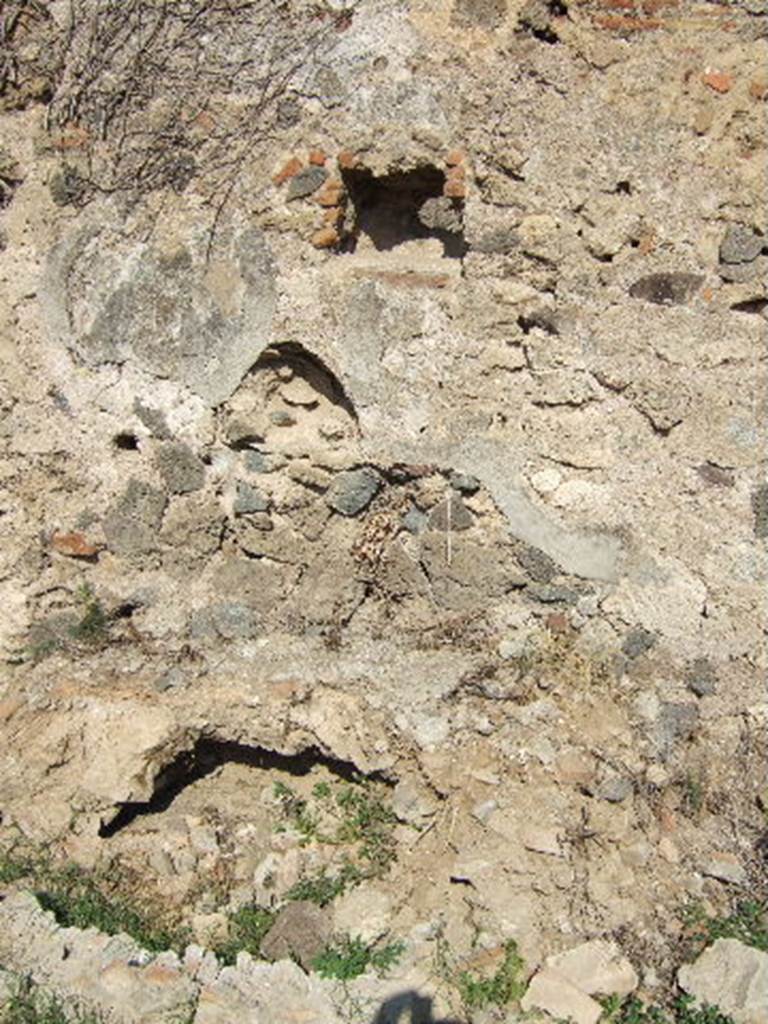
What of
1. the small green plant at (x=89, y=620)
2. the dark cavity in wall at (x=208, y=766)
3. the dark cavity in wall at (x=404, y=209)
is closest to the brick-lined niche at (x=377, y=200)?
the dark cavity in wall at (x=404, y=209)

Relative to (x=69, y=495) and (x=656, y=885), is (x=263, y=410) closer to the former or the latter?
(x=69, y=495)

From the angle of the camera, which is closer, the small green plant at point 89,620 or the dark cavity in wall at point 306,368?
the dark cavity in wall at point 306,368

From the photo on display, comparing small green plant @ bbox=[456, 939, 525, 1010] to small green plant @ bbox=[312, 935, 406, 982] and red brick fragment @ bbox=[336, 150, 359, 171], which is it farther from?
red brick fragment @ bbox=[336, 150, 359, 171]

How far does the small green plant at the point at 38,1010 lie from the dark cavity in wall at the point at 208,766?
0.67 metres

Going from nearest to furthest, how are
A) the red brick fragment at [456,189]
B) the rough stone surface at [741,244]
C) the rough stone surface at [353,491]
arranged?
the rough stone surface at [741,244] → the red brick fragment at [456,189] → the rough stone surface at [353,491]

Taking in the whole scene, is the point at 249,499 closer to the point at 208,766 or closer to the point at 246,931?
the point at 208,766

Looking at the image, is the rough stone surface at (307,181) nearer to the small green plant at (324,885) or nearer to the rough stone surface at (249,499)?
the rough stone surface at (249,499)

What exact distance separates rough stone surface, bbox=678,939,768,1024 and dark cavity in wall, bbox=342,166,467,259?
215 centimetres

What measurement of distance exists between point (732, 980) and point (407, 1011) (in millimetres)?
859

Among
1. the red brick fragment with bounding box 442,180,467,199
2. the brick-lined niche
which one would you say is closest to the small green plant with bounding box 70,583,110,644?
the brick-lined niche

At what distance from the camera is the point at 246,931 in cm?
313

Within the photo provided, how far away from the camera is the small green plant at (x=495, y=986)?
9.29 ft

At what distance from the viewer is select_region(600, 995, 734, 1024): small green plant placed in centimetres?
271

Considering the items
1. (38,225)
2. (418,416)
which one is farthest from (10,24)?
(418,416)
